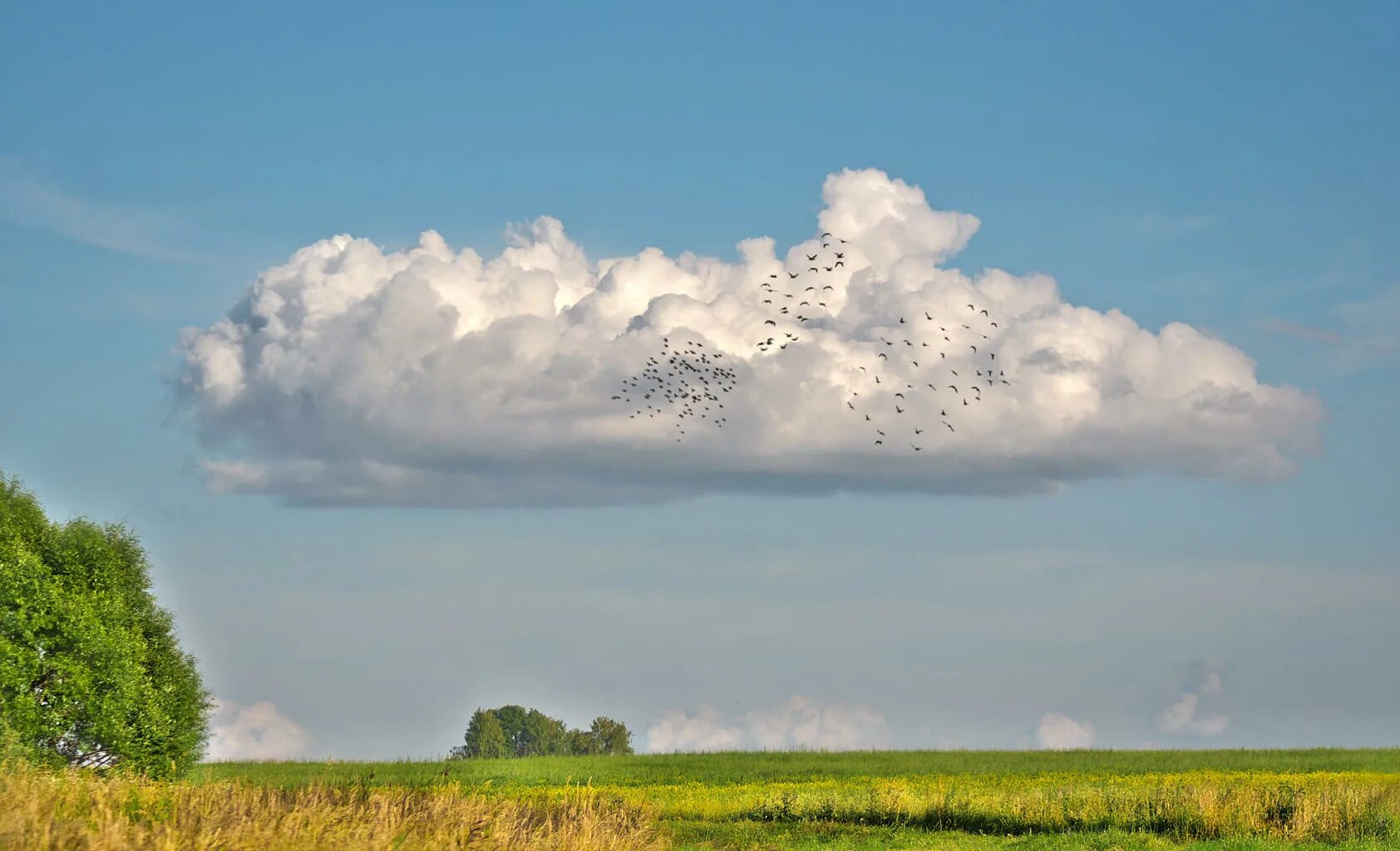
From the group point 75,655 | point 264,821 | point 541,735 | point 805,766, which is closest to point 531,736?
point 541,735

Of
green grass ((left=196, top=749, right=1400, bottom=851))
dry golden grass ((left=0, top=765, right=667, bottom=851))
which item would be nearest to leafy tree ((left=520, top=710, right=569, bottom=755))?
green grass ((left=196, top=749, right=1400, bottom=851))

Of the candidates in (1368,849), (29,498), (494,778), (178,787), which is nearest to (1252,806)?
(1368,849)

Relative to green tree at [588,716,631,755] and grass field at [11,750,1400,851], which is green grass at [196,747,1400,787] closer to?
grass field at [11,750,1400,851]

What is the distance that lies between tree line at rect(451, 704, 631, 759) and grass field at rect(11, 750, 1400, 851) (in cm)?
5814

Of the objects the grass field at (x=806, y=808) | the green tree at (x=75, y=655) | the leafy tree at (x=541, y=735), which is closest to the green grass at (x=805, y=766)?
the grass field at (x=806, y=808)

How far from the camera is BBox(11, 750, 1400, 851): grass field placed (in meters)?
27.6

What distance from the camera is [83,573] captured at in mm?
58844

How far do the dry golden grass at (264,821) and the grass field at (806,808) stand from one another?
0.07 metres

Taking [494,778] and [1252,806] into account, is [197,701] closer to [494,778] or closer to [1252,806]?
[494,778]

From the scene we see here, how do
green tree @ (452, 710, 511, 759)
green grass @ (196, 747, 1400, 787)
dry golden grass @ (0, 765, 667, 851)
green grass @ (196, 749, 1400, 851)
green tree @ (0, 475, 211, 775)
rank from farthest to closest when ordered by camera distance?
1. green tree @ (452, 710, 511, 759)
2. green grass @ (196, 747, 1400, 787)
3. green tree @ (0, 475, 211, 775)
4. green grass @ (196, 749, 1400, 851)
5. dry golden grass @ (0, 765, 667, 851)

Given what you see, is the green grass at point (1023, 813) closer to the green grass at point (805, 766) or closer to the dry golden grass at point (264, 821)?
the dry golden grass at point (264, 821)

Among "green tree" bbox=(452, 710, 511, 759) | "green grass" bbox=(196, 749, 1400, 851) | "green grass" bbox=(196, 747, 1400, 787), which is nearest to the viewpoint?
"green grass" bbox=(196, 749, 1400, 851)

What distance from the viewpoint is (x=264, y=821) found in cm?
2459

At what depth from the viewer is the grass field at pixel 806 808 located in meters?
27.6
